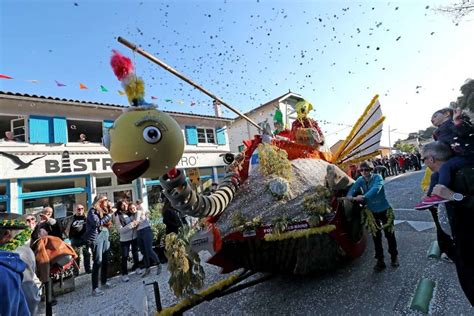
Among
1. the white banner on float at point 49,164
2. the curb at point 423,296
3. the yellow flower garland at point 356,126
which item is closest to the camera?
the curb at point 423,296

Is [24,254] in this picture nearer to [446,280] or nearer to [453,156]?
[453,156]

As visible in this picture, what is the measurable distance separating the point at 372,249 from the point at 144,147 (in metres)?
4.21

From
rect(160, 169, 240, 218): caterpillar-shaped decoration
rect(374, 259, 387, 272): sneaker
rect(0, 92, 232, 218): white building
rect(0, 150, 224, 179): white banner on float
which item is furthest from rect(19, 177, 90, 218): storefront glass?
rect(374, 259, 387, 272): sneaker

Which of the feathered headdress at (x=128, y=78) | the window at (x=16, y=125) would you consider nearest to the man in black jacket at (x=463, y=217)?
the feathered headdress at (x=128, y=78)

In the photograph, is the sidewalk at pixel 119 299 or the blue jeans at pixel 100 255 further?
the blue jeans at pixel 100 255

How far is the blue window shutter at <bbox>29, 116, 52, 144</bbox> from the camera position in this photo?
10.1 meters

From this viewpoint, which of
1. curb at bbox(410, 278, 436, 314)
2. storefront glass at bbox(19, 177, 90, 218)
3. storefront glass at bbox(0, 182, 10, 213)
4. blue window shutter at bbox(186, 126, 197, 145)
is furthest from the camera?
blue window shutter at bbox(186, 126, 197, 145)

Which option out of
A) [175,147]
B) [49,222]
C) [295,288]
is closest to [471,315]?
[295,288]

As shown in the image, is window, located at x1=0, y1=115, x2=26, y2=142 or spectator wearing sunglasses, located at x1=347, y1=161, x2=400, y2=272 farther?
window, located at x1=0, y1=115, x2=26, y2=142

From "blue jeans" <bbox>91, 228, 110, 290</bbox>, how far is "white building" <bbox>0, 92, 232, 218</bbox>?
6.40 m

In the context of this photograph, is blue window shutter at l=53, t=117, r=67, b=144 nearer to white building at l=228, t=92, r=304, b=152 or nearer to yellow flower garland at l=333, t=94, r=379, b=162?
yellow flower garland at l=333, t=94, r=379, b=162

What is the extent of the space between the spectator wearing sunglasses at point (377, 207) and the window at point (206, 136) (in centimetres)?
1245

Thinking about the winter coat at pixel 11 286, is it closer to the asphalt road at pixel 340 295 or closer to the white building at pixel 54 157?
the asphalt road at pixel 340 295

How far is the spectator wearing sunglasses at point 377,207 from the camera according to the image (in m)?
3.54
